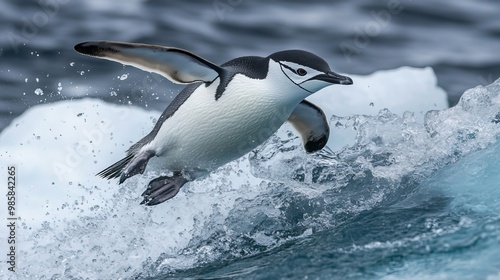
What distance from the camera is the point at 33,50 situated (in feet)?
27.0

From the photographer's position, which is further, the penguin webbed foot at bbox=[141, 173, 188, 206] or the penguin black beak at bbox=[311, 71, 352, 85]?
the penguin webbed foot at bbox=[141, 173, 188, 206]

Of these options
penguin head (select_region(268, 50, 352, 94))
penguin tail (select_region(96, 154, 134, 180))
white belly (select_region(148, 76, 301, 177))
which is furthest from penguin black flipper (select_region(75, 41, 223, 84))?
penguin tail (select_region(96, 154, 134, 180))

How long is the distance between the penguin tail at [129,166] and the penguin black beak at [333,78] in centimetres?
100

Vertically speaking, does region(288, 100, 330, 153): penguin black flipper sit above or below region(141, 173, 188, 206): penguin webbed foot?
above

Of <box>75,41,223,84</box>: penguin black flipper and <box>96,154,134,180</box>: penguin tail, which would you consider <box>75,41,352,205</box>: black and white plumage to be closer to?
<box>75,41,223,84</box>: penguin black flipper

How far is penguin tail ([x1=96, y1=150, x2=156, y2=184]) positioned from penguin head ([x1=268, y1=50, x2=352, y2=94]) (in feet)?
2.83

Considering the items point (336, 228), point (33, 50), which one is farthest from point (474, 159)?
point (33, 50)

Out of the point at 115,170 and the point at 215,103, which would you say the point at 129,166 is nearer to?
the point at 115,170

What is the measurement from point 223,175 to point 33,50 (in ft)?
13.0

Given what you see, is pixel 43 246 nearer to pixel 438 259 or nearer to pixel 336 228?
pixel 336 228

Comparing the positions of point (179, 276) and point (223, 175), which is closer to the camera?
point (179, 276)

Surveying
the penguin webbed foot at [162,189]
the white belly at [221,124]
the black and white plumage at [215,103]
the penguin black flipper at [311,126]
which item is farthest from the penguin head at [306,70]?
the penguin webbed foot at [162,189]

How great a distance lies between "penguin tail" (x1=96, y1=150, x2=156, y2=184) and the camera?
14.2ft

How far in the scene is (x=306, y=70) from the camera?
4.13 m
